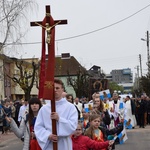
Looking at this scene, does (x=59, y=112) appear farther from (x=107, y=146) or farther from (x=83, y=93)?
(x=83, y=93)

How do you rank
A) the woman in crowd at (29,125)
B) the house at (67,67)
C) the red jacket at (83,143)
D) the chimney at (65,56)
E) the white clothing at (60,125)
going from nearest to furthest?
the white clothing at (60,125), the red jacket at (83,143), the woman in crowd at (29,125), the house at (67,67), the chimney at (65,56)

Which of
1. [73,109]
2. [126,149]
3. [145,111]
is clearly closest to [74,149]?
[73,109]

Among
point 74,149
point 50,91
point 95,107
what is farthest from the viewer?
point 95,107

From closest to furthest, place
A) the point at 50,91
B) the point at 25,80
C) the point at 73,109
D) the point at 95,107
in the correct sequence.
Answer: the point at 50,91, the point at 73,109, the point at 95,107, the point at 25,80

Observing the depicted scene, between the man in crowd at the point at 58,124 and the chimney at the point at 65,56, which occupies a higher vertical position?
the chimney at the point at 65,56

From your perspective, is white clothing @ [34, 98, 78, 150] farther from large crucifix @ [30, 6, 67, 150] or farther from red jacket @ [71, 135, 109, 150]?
red jacket @ [71, 135, 109, 150]

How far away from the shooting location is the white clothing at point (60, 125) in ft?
17.1

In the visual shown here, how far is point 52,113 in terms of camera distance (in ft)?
17.0

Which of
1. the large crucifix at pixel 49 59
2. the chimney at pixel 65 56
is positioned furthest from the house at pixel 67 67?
the large crucifix at pixel 49 59

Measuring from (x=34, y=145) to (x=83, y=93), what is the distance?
45.1 metres

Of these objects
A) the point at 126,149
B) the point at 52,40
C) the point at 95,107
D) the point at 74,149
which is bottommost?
the point at 126,149

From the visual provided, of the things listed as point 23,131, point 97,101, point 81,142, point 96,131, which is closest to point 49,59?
point 81,142

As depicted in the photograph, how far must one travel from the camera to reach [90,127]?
6797 mm

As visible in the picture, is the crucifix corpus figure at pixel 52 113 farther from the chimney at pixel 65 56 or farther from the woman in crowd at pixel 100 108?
the chimney at pixel 65 56
